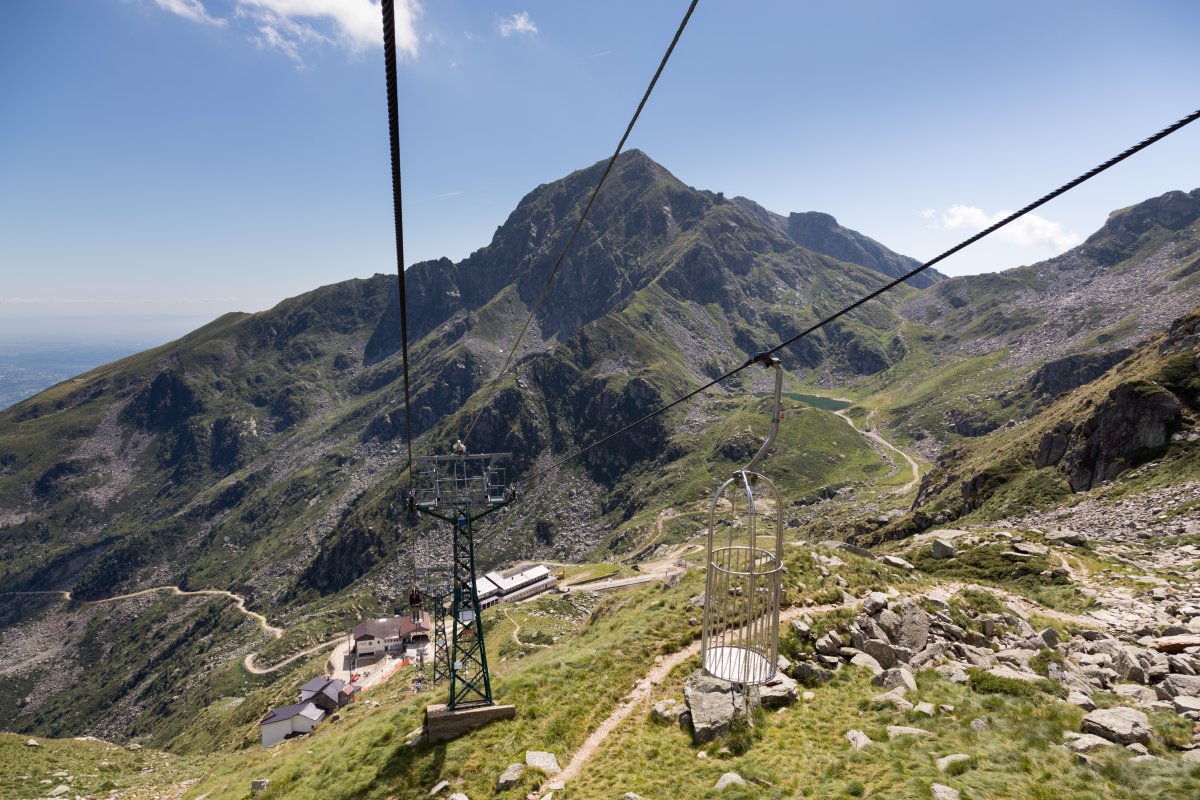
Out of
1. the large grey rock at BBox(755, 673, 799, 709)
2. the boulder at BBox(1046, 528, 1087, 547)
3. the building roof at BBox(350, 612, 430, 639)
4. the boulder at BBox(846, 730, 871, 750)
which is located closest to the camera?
the boulder at BBox(846, 730, 871, 750)

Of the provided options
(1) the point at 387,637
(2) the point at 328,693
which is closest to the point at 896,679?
(2) the point at 328,693

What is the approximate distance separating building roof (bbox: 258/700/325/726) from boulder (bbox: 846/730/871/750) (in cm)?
7578

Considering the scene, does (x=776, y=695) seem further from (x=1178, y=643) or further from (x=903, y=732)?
(x=1178, y=643)

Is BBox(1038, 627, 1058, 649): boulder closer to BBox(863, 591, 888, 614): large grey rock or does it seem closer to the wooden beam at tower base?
BBox(863, 591, 888, 614): large grey rock

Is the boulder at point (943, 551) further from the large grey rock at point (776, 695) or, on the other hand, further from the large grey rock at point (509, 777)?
the large grey rock at point (509, 777)

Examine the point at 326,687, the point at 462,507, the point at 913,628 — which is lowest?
the point at 326,687

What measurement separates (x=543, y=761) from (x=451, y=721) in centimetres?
621

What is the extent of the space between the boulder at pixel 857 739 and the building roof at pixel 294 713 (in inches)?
2983

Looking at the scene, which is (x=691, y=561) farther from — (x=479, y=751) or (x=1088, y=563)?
(x=479, y=751)

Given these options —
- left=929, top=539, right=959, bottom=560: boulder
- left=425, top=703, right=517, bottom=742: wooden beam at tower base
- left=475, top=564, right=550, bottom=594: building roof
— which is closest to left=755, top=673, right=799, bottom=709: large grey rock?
left=425, top=703, right=517, bottom=742: wooden beam at tower base

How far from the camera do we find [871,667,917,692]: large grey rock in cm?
2227

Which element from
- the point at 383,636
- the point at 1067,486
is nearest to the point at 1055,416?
the point at 1067,486

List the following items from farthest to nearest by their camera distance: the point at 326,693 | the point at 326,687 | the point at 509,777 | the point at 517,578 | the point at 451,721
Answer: the point at 517,578
the point at 326,687
the point at 326,693
the point at 451,721
the point at 509,777

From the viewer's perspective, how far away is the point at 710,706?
22.7 m
